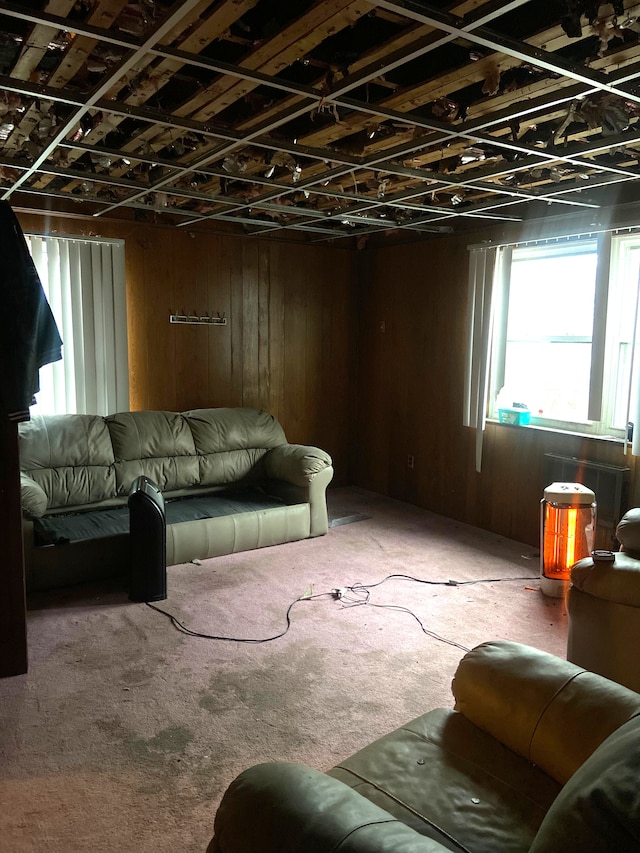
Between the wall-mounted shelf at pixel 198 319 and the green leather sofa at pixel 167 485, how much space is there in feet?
2.51

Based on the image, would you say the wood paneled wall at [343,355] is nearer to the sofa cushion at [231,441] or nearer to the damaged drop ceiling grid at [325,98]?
the sofa cushion at [231,441]

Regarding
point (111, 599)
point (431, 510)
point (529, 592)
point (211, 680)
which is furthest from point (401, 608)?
point (431, 510)

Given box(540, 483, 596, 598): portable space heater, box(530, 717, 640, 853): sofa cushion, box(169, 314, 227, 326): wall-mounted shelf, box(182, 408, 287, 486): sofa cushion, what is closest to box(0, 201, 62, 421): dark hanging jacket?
box(182, 408, 287, 486): sofa cushion

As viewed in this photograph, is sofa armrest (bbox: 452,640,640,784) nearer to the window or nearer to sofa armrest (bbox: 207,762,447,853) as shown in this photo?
sofa armrest (bbox: 207,762,447,853)

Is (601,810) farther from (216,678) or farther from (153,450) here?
(153,450)

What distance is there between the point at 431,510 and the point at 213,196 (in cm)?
315

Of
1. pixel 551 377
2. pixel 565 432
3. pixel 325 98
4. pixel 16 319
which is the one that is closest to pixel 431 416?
→ pixel 551 377

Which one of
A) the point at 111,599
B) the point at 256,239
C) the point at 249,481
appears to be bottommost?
the point at 111,599

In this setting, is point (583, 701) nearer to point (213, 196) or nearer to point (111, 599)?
point (111, 599)

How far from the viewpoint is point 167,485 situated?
4766 millimetres

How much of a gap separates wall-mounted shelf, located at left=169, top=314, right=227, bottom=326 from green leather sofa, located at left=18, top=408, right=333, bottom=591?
764mm

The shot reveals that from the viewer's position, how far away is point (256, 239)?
5.63m

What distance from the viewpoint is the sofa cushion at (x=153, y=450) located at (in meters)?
4.63

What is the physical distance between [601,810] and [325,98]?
224 centimetres
